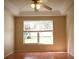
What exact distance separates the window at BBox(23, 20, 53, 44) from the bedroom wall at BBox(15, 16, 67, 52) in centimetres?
25

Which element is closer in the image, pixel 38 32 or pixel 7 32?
pixel 7 32

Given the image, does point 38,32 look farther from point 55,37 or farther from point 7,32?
point 7,32

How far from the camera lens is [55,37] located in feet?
31.1

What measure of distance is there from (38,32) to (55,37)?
1100 mm

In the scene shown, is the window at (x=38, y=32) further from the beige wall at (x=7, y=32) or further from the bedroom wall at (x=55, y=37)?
the beige wall at (x=7, y=32)

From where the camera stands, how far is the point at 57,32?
9.47 metres

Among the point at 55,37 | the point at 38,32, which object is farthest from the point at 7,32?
the point at 55,37

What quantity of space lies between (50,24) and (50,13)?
0.80 meters

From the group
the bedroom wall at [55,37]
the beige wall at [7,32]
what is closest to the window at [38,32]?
the bedroom wall at [55,37]

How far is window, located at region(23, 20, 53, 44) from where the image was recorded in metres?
9.48

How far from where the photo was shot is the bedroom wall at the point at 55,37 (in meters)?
9.38
